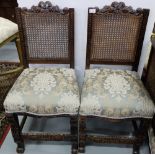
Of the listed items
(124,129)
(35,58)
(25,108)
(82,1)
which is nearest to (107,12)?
(82,1)

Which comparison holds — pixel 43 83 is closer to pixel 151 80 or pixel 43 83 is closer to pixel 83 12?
pixel 83 12

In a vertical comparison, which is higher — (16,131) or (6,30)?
(6,30)

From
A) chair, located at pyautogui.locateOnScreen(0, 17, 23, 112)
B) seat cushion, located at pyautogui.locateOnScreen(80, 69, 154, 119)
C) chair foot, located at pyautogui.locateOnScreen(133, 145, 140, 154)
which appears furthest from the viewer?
chair, located at pyautogui.locateOnScreen(0, 17, 23, 112)

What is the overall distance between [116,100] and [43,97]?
422mm

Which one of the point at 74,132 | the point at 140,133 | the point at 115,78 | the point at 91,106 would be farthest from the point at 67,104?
the point at 140,133

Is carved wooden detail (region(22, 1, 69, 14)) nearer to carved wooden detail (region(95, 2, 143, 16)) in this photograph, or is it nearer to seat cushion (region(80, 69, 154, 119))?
carved wooden detail (region(95, 2, 143, 16))

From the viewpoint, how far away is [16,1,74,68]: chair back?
1.35 m

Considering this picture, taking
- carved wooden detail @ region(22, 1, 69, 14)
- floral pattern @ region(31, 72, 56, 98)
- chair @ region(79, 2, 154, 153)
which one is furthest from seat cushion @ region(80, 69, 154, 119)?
carved wooden detail @ region(22, 1, 69, 14)

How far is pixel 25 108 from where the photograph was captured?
1218mm

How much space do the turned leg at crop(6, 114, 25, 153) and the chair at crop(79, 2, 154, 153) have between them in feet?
1.32

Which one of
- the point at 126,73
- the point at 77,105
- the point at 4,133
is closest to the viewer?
the point at 77,105

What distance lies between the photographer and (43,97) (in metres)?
1.21

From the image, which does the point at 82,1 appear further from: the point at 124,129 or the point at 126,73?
the point at 124,129

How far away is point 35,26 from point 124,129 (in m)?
1.02
